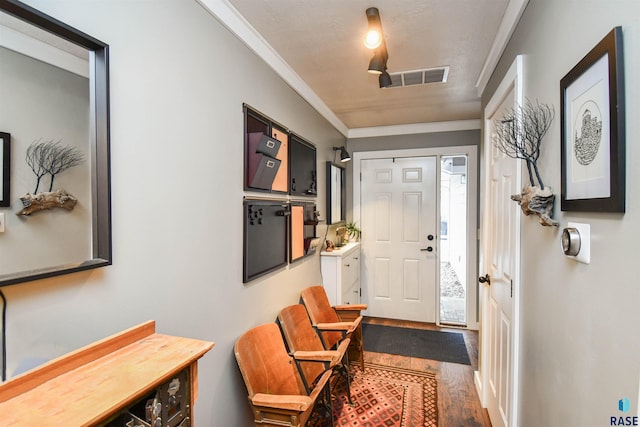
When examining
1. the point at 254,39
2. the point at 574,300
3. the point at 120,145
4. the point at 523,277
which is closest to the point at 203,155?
the point at 120,145

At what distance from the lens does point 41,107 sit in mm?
798

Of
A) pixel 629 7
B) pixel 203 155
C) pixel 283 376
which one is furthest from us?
pixel 283 376

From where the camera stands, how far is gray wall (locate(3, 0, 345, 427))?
35.4 inches

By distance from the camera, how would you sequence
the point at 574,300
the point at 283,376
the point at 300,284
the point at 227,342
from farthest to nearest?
the point at 300,284 < the point at 283,376 < the point at 227,342 < the point at 574,300

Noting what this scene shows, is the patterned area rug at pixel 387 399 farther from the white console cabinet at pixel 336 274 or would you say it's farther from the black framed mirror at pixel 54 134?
the black framed mirror at pixel 54 134

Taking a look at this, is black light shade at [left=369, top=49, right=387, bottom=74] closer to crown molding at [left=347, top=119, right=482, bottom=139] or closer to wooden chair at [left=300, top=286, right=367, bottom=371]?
wooden chair at [left=300, top=286, right=367, bottom=371]

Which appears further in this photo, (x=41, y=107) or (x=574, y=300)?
(x=574, y=300)

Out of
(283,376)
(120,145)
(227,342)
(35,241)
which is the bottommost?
(283,376)

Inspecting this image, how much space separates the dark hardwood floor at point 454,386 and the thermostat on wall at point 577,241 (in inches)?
66.7

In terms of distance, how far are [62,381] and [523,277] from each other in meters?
1.77

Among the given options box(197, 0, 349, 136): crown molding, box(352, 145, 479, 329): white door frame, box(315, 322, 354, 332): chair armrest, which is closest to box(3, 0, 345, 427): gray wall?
box(197, 0, 349, 136): crown molding

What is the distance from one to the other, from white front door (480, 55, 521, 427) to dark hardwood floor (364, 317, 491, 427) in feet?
0.34

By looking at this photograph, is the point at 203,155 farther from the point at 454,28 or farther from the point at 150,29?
the point at 454,28

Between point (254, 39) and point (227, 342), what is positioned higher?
point (254, 39)
